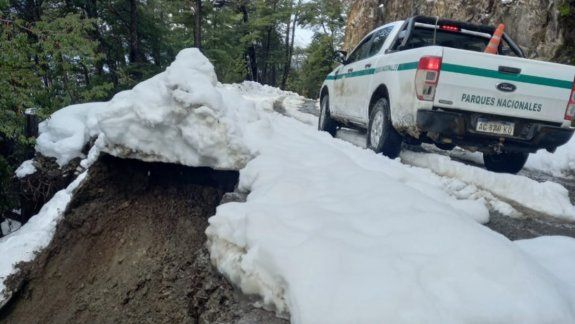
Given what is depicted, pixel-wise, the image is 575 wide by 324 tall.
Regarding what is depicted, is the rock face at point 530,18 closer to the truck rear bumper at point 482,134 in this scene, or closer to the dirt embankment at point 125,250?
the truck rear bumper at point 482,134

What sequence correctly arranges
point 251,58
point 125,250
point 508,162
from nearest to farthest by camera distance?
point 125,250 < point 508,162 < point 251,58

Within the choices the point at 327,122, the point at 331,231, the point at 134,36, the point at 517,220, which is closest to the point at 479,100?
the point at 517,220

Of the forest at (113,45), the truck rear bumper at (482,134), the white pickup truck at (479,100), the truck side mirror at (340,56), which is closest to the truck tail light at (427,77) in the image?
the white pickup truck at (479,100)

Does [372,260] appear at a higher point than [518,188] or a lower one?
higher

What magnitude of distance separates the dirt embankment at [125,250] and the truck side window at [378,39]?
3.29m

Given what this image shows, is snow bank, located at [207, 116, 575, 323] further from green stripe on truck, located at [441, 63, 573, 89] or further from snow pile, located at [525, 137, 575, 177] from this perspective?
snow pile, located at [525, 137, 575, 177]

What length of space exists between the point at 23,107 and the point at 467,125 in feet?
26.7

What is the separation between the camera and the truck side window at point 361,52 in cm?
720

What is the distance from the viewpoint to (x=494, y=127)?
15.9 feet

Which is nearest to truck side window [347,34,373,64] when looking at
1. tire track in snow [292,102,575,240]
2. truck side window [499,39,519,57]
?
truck side window [499,39,519,57]

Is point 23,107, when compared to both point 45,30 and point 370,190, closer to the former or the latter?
point 45,30

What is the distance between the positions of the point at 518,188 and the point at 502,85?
1232 millimetres

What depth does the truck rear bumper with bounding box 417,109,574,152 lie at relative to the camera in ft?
15.7

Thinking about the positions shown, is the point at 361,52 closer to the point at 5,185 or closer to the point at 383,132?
the point at 383,132
